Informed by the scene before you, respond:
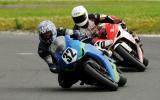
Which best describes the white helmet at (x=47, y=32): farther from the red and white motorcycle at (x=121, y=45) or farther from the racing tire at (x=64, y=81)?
the red and white motorcycle at (x=121, y=45)

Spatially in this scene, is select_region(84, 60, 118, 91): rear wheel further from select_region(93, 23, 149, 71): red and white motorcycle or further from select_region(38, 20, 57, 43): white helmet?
select_region(93, 23, 149, 71): red and white motorcycle

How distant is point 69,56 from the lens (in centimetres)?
1365

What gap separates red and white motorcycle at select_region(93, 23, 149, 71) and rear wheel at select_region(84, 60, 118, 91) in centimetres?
367

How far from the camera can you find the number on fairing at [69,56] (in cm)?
1365

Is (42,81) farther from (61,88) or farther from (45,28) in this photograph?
(45,28)

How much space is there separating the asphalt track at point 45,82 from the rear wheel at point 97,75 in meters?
0.12

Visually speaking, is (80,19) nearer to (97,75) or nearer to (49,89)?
(49,89)

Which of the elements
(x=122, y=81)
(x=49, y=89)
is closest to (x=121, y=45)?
(x=122, y=81)

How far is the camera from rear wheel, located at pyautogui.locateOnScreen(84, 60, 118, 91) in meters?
13.6

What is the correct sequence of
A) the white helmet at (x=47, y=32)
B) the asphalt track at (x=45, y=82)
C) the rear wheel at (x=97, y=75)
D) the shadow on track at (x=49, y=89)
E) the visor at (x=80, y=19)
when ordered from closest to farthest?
the asphalt track at (x=45, y=82) < the rear wheel at (x=97, y=75) < the white helmet at (x=47, y=32) < the shadow on track at (x=49, y=89) < the visor at (x=80, y=19)

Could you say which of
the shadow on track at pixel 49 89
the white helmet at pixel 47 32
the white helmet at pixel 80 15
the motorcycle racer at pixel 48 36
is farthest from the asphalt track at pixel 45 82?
the white helmet at pixel 80 15

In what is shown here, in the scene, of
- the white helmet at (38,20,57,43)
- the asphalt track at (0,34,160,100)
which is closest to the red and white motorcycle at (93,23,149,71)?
the asphalt track at (0,34,160,100)

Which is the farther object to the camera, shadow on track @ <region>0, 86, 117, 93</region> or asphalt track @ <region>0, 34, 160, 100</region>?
shadow on track @ <region>0, 86, 117, 93</region>

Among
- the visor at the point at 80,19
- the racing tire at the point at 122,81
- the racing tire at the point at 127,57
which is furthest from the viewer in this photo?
the racing tire at the point at 127,57
